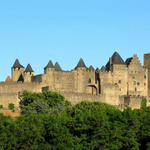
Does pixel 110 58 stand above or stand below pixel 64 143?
above

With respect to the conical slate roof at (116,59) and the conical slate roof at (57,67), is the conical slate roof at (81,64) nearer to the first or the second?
the conical slate roof at (57,67)

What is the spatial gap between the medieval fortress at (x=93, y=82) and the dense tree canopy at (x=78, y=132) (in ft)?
77.2

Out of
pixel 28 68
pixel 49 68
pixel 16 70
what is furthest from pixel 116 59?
pixel 16 70

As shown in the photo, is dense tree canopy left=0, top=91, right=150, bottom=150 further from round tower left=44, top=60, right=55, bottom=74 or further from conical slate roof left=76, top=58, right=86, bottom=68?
conical slate roof left=76, top=58, right=86, bottom=68

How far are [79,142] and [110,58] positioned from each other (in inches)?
1530

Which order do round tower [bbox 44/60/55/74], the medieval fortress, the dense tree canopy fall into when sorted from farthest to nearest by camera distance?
round tower [bbox 44/60/55/74], the medieval fortress, the dense tree canopy

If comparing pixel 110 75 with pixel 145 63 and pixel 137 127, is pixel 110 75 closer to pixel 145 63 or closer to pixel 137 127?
pixel 145 63

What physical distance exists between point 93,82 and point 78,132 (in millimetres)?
32711

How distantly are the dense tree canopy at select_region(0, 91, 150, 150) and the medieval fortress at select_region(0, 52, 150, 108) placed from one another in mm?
23525

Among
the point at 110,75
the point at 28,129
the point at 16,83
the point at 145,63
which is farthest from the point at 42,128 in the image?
the point at 145,63

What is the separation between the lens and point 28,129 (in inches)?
2297

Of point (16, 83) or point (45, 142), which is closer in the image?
point (45, 142)

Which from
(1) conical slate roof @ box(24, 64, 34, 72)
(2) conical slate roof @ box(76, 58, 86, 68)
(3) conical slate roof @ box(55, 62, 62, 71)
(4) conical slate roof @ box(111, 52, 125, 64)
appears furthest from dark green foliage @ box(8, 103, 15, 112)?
(4) conical slate roof @ box(111, 52, 125, 64)

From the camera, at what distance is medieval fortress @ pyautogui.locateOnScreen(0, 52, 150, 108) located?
8694cm
